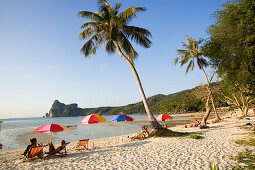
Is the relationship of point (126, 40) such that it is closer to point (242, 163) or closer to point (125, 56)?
point (125, 56)

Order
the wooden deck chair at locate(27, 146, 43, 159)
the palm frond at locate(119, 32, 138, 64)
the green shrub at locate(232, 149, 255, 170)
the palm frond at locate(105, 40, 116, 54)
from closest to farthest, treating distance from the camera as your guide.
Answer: the green shrub at locate(232, 149, 255, 170) < the wooden deck chair at locate(27, 146, 43, 159) < the palm frond at locate(119, 32, 138, 64) < the palm frond at locate(105, 40, 116, 54)

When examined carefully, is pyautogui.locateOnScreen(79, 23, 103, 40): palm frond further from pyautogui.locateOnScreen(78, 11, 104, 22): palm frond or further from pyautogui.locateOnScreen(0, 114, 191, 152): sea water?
pyautogui.locateOnScreen(0, 114, 191, 152): sea water

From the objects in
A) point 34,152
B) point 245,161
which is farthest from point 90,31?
point 245,161

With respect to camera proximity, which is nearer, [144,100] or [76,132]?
[144,100]

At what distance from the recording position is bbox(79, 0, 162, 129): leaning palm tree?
35.1 ft

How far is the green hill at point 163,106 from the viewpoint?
54.3 metres

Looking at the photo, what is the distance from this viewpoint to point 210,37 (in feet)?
30.4

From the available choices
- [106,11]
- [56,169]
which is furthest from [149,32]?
[56,169]

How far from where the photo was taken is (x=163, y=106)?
293ft

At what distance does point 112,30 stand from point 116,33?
60 centimetres

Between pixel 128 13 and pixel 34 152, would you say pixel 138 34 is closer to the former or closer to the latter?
pixel 128 13

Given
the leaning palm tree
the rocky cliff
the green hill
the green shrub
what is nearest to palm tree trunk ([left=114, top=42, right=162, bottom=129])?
the leaning palm tree

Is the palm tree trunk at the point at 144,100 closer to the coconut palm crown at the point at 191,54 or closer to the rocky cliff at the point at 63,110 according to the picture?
the coconut palm crown at the point at 191,54

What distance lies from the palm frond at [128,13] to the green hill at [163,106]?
1098cm
